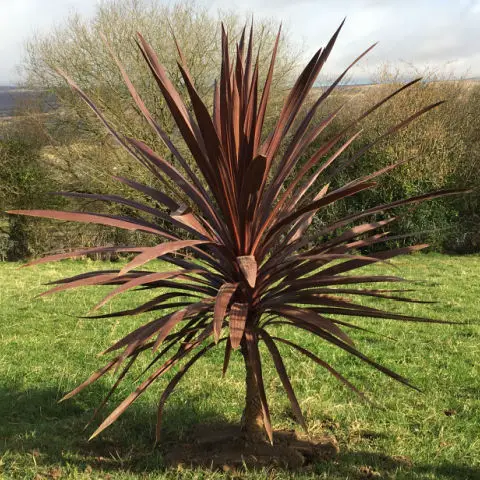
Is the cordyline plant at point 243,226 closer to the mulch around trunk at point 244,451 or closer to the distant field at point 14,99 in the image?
the mulch around trunk at point 244,451

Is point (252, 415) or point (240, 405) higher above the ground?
point (252, 415)

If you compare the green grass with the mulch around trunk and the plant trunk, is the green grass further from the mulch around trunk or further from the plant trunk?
the plant trunk

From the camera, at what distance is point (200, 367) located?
4938 mm

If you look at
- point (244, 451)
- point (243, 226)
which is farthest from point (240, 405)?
point (243, 226)

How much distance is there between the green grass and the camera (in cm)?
307

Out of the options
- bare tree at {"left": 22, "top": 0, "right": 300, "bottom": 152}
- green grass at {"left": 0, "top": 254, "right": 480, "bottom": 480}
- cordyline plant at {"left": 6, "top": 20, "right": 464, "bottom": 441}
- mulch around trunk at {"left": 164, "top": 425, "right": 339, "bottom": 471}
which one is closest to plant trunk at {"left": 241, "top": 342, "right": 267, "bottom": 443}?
mulch around trunk at {"left": 164, "top": 425, "right": 339, "bottom": 471}

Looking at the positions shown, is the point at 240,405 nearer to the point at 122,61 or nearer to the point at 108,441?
the point at 108,441

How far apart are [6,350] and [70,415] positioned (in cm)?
195

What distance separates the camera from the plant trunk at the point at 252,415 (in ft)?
9.84

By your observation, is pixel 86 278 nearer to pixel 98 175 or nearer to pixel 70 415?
pixel 70 415

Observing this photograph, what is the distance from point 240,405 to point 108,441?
1029 millimetres

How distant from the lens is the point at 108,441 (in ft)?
11.2

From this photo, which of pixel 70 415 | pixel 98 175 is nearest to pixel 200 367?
pixel 70 415

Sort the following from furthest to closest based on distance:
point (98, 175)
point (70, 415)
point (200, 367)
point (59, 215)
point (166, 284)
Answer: point (98, 175) → point (200, 367) → point (70, 415) → point (166, 284) → point (59, 215)
